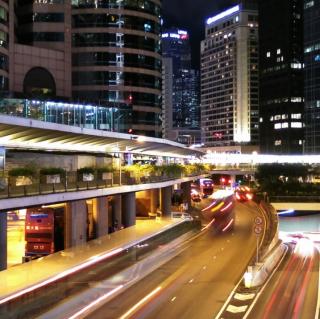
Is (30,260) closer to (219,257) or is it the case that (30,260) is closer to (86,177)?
(86,177)

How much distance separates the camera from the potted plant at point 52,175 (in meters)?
29.7

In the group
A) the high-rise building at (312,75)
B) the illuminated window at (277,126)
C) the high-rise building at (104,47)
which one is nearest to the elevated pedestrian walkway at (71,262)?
the high-rise building at (104,47)

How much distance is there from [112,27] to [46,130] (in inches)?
2407

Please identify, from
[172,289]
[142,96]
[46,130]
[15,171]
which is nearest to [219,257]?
[172,289]

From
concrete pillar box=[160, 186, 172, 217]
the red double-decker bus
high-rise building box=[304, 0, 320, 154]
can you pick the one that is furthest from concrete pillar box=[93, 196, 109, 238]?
high-rise building box=[304, 0, 320, 154]

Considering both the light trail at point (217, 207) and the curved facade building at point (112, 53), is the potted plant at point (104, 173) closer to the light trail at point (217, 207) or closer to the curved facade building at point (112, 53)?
the light trail at point (217, 207)

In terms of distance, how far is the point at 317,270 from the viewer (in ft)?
129

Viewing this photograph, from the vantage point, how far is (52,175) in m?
30.1

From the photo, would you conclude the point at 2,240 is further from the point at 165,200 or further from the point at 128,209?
the point at 165,200

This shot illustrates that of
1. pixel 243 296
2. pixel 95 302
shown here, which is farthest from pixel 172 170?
pixel 95 302

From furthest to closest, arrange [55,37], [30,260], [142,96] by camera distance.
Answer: [142,96] < [55,37] < [30,260]

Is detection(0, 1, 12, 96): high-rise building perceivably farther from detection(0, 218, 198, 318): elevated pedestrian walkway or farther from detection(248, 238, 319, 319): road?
detection(248, 238, 319, 319): road

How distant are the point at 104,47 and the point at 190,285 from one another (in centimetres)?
6422

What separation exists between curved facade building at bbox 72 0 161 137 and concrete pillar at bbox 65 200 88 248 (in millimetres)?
49481
